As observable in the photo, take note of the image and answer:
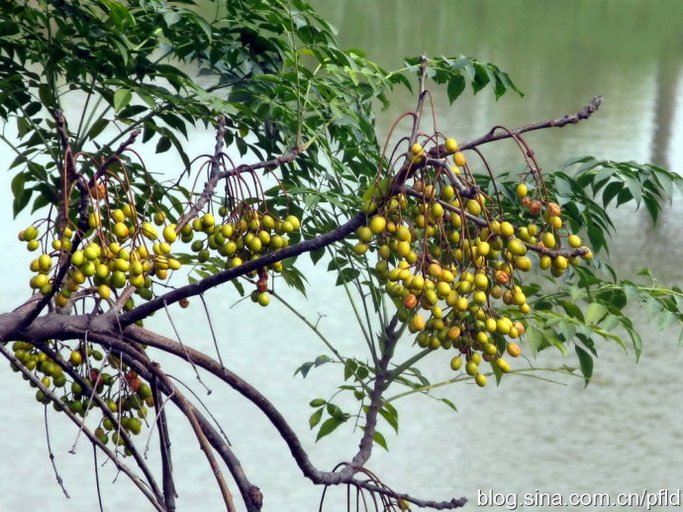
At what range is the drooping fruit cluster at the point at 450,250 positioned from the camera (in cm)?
91

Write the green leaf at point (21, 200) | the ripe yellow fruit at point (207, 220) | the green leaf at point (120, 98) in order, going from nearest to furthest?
the ripe yellow fruit at point (207, 220) → the green leaf at point (120, 98) → the green leaf at point (21, 200)

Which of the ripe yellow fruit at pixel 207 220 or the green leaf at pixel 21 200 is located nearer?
the ripe yellow fruit at pixel 207 220

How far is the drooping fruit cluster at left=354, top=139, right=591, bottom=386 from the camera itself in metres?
0.91

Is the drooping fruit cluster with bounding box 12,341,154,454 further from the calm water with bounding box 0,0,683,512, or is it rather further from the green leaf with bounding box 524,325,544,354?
the calm water with bounding box 0,0,683,512

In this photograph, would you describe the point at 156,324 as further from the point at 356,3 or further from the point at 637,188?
the point at 356,3

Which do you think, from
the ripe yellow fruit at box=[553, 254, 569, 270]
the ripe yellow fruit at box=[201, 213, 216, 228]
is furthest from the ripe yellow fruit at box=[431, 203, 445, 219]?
the ripe yellow fruit at box=[201, 213, 216, 228]

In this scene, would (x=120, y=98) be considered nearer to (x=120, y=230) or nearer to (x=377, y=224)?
(x=120, y=230)

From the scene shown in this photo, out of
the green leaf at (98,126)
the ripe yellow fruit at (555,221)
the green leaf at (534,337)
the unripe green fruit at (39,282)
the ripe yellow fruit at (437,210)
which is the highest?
the green leaf at (98,126)

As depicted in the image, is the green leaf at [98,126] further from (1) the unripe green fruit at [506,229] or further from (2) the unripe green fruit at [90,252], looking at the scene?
(1) the unripe green fruit at [506,229]

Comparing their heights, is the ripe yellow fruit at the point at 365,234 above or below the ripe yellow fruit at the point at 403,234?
below

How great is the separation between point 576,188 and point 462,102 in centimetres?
732

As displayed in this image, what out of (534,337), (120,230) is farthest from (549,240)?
(534,337)

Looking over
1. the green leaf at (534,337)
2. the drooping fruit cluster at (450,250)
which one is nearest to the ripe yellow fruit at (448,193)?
the drooping fruit cluster at (450,250)

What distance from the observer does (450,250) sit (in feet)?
3.26
